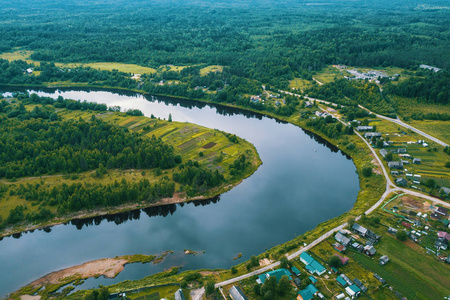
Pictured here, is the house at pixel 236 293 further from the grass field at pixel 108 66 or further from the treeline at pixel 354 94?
the grass field at pixel 108 66

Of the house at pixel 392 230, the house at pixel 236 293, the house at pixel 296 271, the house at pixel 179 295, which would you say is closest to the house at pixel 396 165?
the house at pixel 392 230

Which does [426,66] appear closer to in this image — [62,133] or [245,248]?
[245,248]

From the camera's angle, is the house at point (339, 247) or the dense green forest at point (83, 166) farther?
the dense green forest at point (83, 166)

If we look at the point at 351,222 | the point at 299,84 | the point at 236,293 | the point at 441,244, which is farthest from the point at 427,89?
the point at 236,293

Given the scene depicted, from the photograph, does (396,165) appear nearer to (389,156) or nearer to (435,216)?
(389,156)

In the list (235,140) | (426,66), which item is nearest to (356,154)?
(235,140)

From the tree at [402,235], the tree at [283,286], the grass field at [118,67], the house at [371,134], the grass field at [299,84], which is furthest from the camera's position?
the grass field at [118,67]

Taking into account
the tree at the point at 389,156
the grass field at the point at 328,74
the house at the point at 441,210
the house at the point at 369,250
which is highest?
the grass field at the point at 328,74
